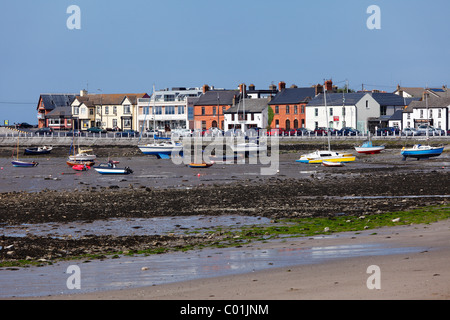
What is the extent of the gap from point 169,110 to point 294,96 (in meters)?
28.1

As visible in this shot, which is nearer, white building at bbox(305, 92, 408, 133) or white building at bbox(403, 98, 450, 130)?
white building at bbox(403, 98, 450, 130)

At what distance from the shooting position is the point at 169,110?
458 feet

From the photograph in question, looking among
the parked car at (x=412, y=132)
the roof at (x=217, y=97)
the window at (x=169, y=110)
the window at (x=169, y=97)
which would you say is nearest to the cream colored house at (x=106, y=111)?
the window at (x=169, y=97)

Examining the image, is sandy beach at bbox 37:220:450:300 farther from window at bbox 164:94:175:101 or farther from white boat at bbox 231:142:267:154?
window at bbox 164:94:175:101

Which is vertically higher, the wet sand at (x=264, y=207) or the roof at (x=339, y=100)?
the roof at (x=339, y=100)

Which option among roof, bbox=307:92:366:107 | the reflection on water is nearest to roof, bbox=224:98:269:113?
roof, bbox=307:92:366:107

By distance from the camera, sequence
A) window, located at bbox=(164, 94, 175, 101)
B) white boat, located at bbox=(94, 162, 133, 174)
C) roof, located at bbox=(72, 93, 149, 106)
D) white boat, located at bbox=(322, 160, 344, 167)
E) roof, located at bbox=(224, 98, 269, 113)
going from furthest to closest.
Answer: roof, located at bbox=(72, 93, 149, 106), window, located at bbox=(164, 94, 175, 101), roof, located at bbox=(224, 98, 269, 113), white boat, located at bbox=(322, 160, 344, 167), white boat, located at bbox=(94, 162, 133, 174)

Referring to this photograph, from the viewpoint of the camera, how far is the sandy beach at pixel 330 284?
1296 cm

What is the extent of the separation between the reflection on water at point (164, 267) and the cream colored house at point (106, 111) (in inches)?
5057

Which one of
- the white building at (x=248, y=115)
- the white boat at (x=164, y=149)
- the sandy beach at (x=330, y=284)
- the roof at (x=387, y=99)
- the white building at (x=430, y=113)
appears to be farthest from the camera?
the white building at (x=248, y=115)

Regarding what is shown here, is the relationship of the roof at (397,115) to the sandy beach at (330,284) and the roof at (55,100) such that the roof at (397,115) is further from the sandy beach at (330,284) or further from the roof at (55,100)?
the sandy beach at (330,284)

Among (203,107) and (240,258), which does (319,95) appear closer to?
(203,107)

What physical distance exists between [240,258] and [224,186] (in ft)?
81.1

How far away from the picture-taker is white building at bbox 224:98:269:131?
124 m
